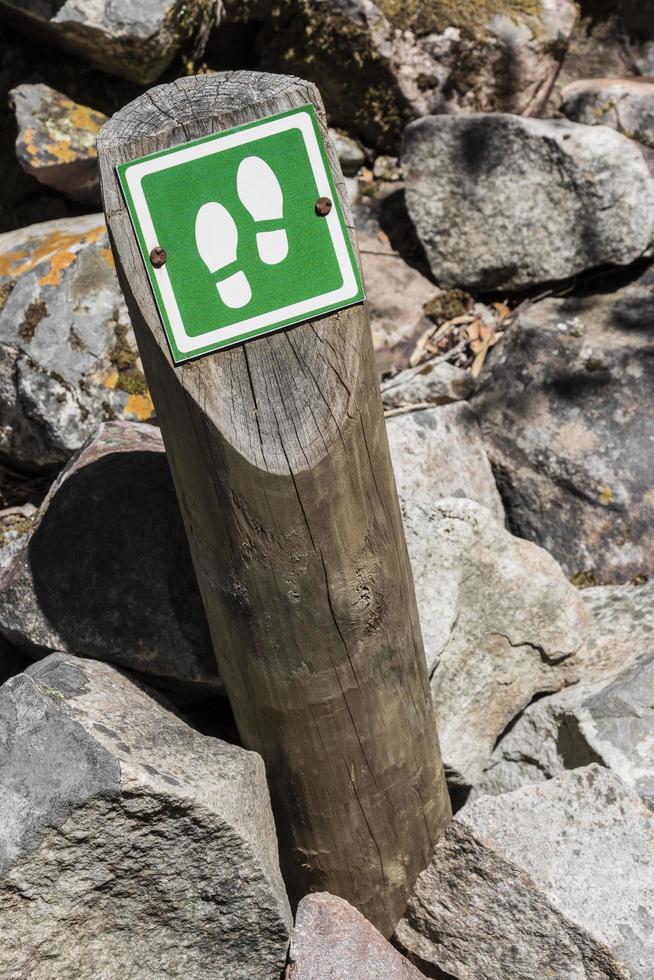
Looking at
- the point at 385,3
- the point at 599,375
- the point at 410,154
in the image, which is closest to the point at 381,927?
the point at 599,375

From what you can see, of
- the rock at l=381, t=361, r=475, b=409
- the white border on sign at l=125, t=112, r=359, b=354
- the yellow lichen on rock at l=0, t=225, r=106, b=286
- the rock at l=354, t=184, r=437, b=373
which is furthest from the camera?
the rock at l=354, t=184, r=437, b=373

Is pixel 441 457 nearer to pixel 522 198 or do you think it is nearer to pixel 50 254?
pixel 522 198

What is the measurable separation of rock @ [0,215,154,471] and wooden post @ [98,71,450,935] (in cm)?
148

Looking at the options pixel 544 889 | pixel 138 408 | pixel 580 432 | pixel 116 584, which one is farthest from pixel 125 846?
pixel 580 432

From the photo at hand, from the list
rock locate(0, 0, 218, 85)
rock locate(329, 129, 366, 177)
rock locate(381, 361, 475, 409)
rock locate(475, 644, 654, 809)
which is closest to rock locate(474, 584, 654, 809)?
rock locate(475, 644, 654, 809)

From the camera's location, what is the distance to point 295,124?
1796 millimetres

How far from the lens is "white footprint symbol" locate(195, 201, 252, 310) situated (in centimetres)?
181

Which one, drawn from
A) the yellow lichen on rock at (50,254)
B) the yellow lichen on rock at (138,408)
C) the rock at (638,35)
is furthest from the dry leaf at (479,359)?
the rock at (638,35)

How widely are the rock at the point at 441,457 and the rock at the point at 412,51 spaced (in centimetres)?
180

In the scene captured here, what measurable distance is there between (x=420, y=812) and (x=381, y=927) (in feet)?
1.22

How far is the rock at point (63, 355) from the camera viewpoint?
352cm

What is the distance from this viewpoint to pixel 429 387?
393cm

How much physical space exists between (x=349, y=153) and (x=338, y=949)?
12.1 feet

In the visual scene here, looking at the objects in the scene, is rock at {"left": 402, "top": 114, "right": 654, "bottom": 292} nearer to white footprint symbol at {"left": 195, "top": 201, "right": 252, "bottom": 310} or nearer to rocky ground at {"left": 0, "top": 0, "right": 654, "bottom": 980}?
rocky ground at {"left": 0, "top": 0, "right": 654, "bottom": 980}
